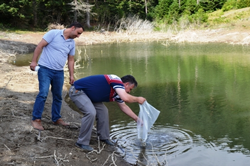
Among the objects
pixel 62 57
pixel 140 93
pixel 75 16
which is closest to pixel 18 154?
pixel 62 57

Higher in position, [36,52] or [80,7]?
[80,7]

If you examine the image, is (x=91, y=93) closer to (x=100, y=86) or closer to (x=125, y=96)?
(x=100, y=86)

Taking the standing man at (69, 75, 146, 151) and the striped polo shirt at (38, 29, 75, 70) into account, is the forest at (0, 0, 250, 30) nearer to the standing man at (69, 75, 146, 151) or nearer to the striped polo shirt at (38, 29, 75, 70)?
the striped polo shirt at (38, 29, 75, 70)

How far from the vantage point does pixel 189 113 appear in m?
7.64

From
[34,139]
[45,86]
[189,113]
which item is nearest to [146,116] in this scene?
[45,86]

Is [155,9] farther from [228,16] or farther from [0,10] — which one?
[0,10]

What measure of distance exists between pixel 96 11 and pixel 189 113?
3170 cm

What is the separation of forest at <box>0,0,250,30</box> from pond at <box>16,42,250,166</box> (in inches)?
684

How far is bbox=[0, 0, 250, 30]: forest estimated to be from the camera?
98.7ft

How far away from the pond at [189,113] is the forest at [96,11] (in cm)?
1738

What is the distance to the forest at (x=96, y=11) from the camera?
3009 centimetres

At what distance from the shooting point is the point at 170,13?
132ft

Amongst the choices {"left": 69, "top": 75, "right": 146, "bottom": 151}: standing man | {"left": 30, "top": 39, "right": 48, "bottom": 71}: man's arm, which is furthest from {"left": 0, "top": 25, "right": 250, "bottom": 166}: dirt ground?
{"left": 30, "top": 39, "right": 48, "bottom": 71}: man's arm

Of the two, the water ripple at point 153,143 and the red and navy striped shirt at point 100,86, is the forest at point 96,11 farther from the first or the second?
the red and navy striped shirt at point 100,86
